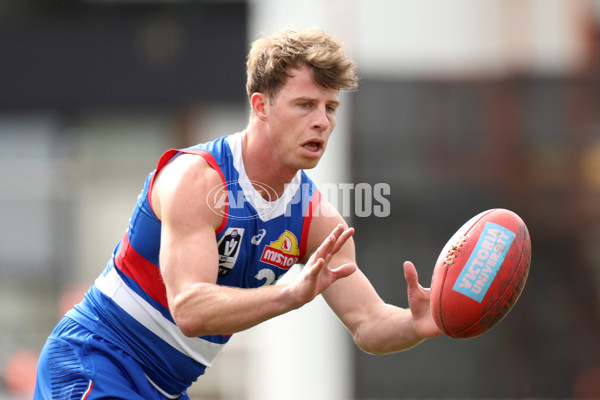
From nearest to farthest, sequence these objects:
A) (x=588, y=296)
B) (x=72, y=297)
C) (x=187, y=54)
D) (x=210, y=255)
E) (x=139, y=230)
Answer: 1. (x=210, y=255)
2. (x=139, y=230)
3. (x=588, y=296)
4. (x=72, y=297)
5. (x=187, y=54)

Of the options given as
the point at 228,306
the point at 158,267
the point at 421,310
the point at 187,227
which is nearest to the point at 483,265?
the point at 421,310

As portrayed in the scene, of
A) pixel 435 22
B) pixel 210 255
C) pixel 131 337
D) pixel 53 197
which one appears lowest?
pixel 53 197

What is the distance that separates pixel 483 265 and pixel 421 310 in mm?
340

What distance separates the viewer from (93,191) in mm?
14781

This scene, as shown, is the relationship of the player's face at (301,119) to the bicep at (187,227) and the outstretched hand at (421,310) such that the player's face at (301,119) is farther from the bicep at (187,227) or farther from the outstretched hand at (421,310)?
the outstretched hand at (421,310)

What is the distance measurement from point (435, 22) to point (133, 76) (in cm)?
498

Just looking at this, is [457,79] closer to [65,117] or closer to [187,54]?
[187,54]

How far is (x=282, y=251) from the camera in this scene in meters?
4.03

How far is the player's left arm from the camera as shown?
13.2 ft

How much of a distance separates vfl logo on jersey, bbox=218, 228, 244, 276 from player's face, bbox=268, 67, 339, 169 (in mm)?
378

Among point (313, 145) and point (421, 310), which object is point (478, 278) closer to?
point (421, 310)

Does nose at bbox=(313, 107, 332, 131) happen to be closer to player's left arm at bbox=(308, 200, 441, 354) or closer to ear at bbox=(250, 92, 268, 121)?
ear at bbox=(250, 92, 268, 121)

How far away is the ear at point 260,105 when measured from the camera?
398 centimetres

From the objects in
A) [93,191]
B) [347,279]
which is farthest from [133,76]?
[347,279]
